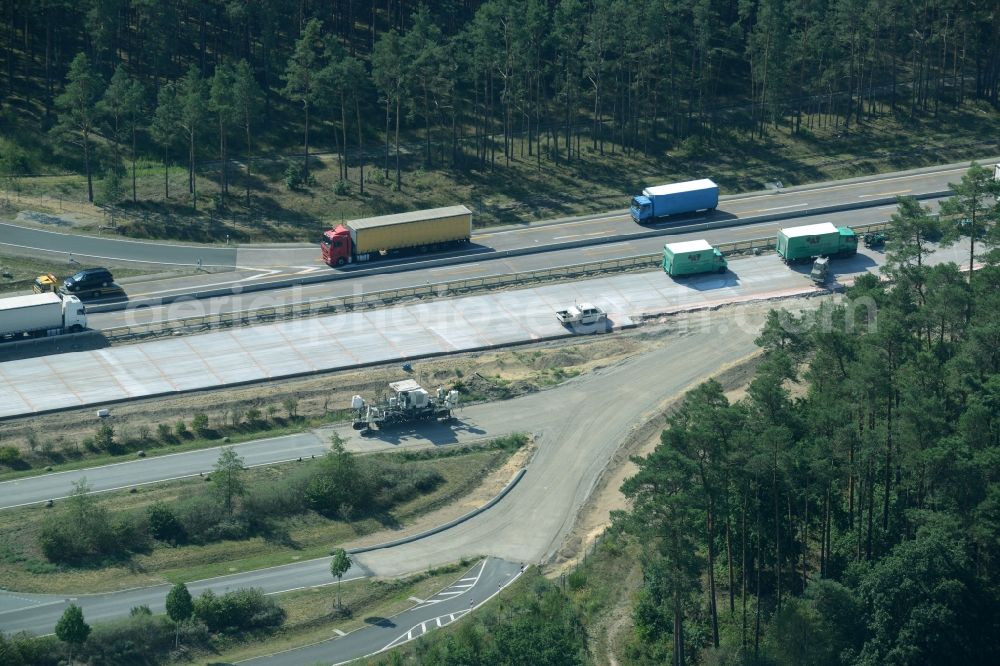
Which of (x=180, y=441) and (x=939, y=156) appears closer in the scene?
(x=180, y=441)

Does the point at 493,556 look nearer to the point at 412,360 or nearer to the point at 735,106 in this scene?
the point at 412,360

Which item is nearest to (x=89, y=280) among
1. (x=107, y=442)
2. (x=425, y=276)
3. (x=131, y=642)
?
(x=107, y=442)

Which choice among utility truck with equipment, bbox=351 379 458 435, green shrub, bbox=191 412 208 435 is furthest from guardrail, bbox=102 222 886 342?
utility truck with equipment, bbox=351 379 458 435

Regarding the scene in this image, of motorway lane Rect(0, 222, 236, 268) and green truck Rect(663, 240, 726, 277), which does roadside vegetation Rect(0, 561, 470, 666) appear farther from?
motorway lane Rect(0, 222, 236, 268)

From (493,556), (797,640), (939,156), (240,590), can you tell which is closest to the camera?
(797,640)

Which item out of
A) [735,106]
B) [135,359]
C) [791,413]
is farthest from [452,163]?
[791,413]
